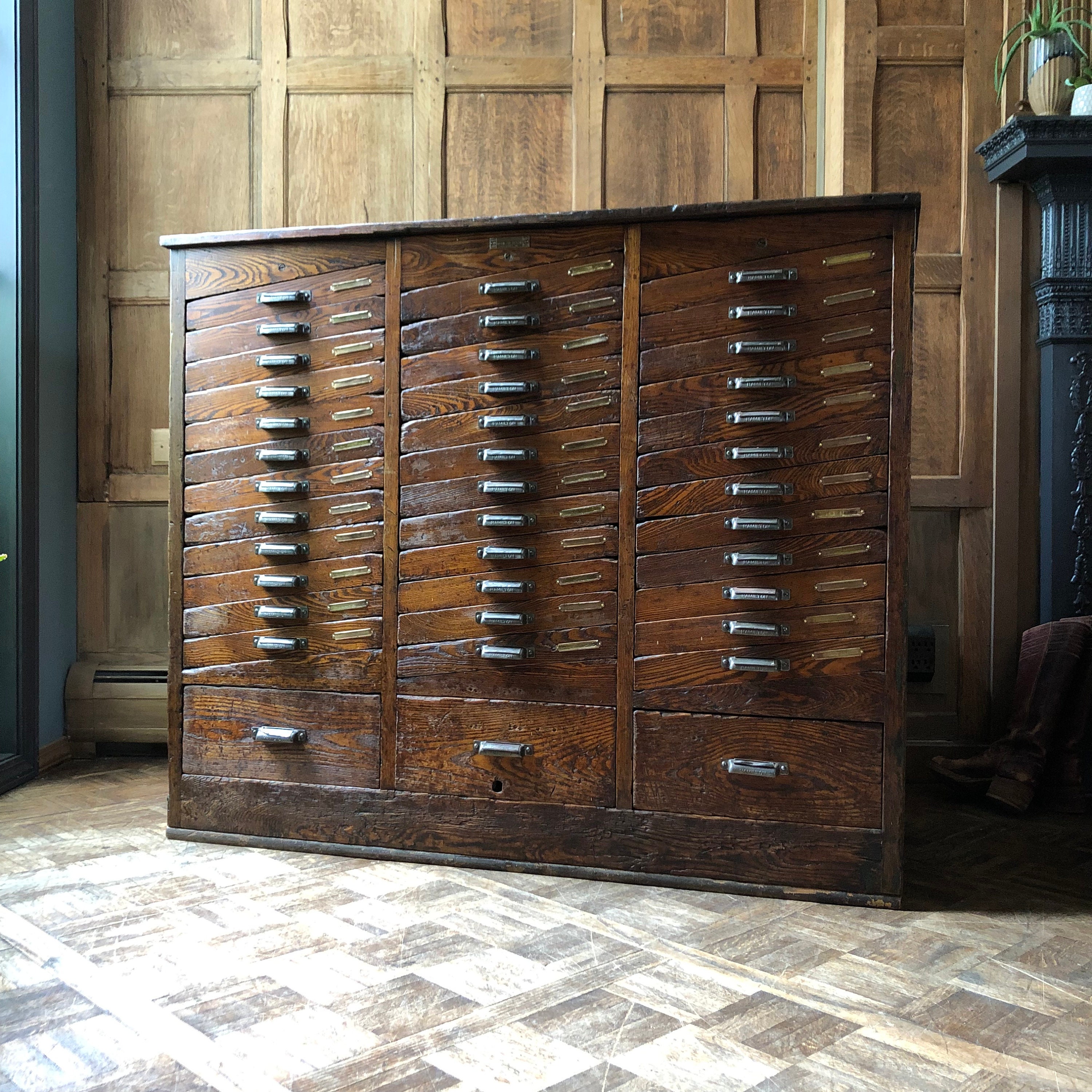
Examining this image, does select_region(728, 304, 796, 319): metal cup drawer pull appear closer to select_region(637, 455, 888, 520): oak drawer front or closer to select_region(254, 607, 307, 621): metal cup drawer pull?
select_region(637, 455, 888, 520): oak drawer front

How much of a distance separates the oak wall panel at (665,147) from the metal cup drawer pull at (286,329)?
4.60 ft

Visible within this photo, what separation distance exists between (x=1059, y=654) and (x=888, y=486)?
126 cm

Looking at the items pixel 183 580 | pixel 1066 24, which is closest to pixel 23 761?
pixel 183 580

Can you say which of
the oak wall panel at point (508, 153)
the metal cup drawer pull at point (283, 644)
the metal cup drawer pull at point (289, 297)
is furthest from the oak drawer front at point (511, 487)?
the oak wall panel at point (508, 153)

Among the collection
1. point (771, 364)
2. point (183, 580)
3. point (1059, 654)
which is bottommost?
point (1059, 654)

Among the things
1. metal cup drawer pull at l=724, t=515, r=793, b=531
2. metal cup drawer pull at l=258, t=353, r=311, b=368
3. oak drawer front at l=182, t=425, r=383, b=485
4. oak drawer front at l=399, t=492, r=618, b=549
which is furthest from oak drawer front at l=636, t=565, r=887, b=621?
metal cup drawer pull at l=258, t=353, r=311, b=368

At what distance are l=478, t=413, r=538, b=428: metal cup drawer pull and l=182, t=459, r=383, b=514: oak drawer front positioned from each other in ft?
1.02

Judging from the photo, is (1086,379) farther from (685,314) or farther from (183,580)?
(183,580)

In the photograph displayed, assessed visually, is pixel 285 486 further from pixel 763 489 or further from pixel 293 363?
pixel 763 489

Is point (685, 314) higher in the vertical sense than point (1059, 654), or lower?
higher

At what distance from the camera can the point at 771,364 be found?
94.2 inches

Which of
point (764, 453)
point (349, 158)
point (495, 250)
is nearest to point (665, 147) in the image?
point (349, 158)

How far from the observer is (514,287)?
→ 2.53 m

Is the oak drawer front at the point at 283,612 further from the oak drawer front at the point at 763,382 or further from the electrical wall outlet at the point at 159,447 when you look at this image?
the electrical wall outlet at the point at 159,447
